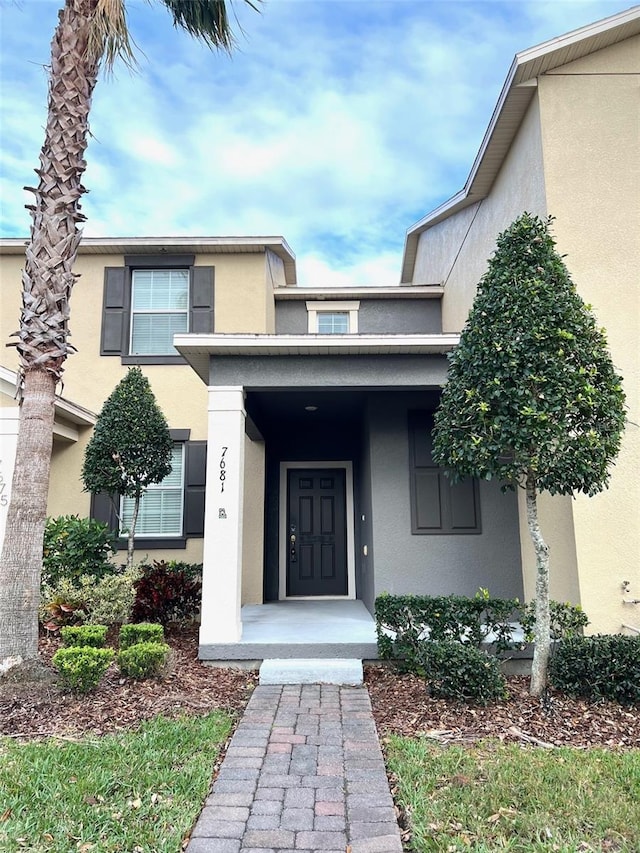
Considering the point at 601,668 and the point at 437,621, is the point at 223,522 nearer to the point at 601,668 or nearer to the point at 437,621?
the point at 437,621

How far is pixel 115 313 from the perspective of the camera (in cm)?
1003

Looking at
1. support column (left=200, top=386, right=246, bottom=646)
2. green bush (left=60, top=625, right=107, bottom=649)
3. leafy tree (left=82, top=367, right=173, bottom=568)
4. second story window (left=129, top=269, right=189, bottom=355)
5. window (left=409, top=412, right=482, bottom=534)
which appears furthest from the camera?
second story window (left=129, top=269, right=189, bottom=355)

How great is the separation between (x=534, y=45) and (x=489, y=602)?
6145mm

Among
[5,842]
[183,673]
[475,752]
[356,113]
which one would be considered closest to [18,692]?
[183,673]

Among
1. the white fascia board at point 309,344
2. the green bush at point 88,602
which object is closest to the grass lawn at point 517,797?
the white fascia board at point 309,344

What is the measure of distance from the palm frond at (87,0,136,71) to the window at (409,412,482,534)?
5.85 meters

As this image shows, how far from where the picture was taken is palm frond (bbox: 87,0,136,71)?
5.80 meters

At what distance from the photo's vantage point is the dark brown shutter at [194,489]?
925 centimetres

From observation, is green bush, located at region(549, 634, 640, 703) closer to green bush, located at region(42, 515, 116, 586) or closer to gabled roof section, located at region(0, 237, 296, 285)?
green bush, located at region(42, 515, 116, 586)

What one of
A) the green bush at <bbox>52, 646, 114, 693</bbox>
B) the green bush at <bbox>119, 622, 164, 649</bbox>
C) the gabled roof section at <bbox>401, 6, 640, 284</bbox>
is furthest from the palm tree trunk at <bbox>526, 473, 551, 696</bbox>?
the gabled roof section at <bbox>401, 6, 640, 284</bbox>

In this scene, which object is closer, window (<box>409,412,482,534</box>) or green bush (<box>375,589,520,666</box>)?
green bush (<box>375,589,520,666</box>)

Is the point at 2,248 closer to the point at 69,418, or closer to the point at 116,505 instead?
the point at 69,418

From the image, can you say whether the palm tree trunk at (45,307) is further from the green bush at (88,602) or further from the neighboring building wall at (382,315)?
the neighboring building wall at (382,315)

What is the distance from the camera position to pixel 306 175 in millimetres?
17688
